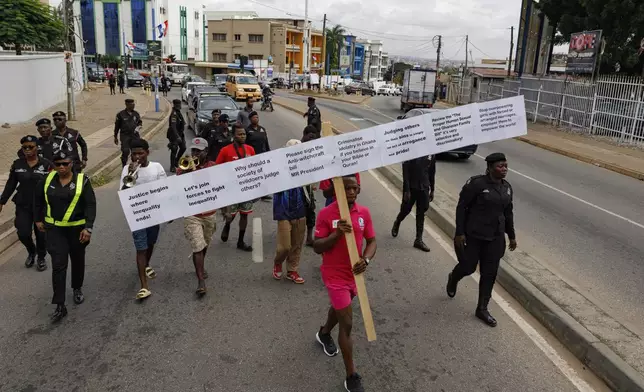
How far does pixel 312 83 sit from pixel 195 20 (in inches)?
1409

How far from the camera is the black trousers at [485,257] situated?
5094 mm

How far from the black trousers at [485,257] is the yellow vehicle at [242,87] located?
31060mm

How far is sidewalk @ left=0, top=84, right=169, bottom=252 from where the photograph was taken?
8.31 meters

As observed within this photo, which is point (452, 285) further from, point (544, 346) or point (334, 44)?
point (334, 44)

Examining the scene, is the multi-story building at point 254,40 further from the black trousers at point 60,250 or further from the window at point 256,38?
the black trousers at point 60,250

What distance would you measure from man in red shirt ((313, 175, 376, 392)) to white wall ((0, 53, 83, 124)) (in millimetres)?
17577

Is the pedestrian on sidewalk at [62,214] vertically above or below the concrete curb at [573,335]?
above

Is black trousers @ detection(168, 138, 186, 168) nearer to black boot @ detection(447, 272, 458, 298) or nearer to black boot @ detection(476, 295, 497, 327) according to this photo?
black boot @ detection(447, 272, 458, 298)

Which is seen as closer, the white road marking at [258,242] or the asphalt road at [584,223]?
the asphalt road at [584,223]

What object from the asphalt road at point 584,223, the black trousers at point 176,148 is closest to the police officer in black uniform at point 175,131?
the black trousers at point 176,148

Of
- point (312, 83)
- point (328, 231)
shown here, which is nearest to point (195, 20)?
point (312, 83)

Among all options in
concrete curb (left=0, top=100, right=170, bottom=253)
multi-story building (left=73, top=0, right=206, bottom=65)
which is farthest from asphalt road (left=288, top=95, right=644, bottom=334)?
multi-story building (left=73, top=0, right=206, bottom=65)

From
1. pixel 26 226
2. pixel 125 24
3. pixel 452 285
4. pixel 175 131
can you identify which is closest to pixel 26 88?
pixel 175 131

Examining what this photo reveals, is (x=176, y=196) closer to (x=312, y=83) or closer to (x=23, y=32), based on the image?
(x=23, y=32)
